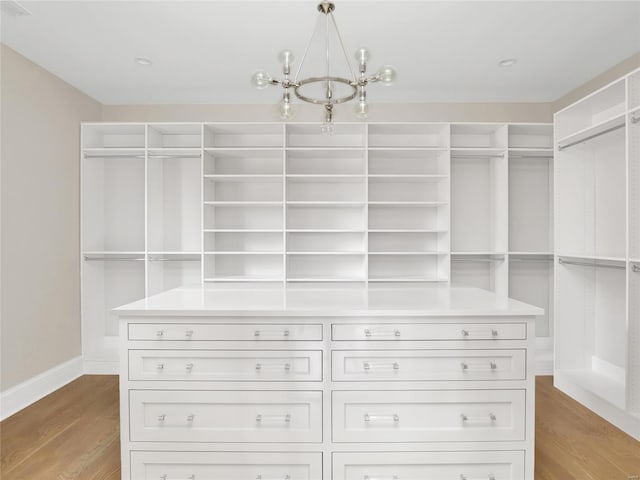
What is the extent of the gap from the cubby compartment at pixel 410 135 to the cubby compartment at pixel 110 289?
269 centimetres

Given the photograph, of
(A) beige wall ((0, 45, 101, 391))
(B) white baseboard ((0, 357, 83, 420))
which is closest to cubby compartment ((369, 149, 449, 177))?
(A) beige wall ((0, 45, 101, 391))

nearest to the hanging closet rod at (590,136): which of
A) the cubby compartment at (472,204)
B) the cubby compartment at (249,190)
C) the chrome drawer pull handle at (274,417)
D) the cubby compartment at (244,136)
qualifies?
the cubby compartment at (472,204)

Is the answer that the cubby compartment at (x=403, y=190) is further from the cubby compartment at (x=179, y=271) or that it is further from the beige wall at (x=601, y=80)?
the cubby compartment at (x=179, y=271)

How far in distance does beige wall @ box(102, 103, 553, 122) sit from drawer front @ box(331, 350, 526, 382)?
9.16 feet

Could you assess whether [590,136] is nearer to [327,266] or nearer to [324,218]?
[324,218]

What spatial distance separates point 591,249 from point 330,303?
263cm

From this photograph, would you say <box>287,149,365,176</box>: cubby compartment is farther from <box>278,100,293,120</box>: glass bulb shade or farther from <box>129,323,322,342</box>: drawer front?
<box>129,323,322,342</box>: drawer front

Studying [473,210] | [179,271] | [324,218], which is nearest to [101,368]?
[179,271]

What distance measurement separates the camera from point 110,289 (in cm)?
393

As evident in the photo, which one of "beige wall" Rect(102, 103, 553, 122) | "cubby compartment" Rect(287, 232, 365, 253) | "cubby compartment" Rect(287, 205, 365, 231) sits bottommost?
"cubby compartment" Rect(287, 232, 365, 253)

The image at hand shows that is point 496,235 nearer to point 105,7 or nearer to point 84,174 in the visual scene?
point 105,7

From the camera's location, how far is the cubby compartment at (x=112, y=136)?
3615 millimetres

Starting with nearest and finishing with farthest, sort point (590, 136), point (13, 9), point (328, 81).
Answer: point (328, 81), point (13, 9), point (590, 136)

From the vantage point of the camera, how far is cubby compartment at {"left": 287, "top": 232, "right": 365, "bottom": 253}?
3.90 m
